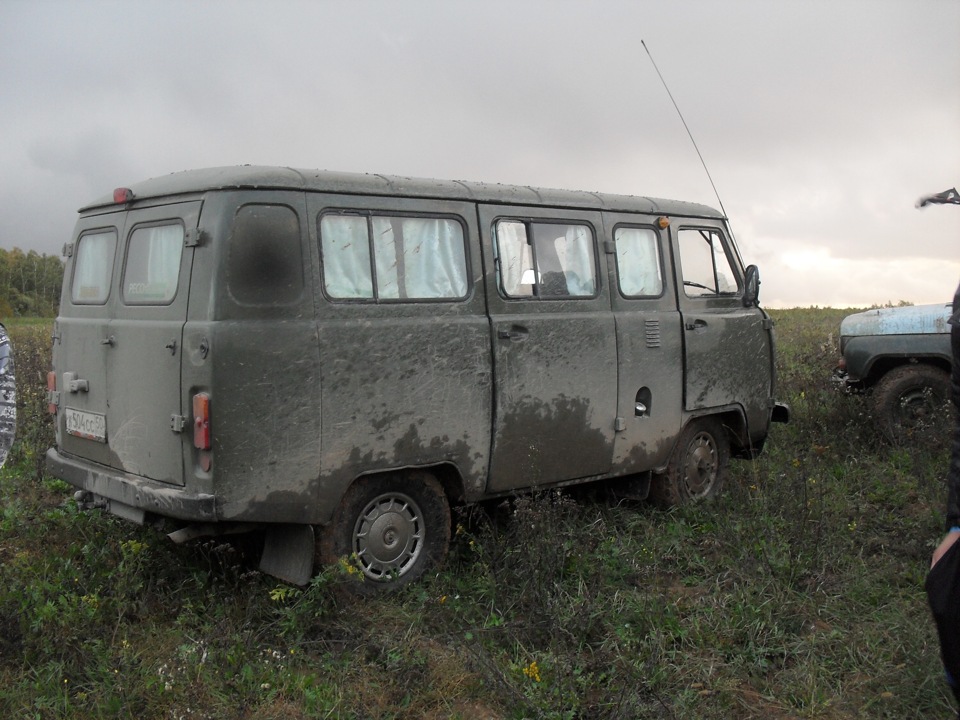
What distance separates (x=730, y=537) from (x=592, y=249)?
7.36ft

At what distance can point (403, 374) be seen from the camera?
221 inches

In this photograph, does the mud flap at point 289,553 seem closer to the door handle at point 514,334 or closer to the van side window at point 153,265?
the van side window at point 153,265

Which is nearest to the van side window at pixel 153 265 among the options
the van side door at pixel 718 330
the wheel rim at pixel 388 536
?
the wheel rim at pixel 388 536

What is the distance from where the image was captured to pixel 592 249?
6852 millimetres

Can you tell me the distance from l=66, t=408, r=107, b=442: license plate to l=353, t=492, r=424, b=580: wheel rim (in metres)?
1.69

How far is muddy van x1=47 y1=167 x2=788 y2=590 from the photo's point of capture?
510 centimetres

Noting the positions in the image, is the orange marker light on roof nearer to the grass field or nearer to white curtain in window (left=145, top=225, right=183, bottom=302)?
white curtain in window (left=145, top=225, right=183, bottom=302)

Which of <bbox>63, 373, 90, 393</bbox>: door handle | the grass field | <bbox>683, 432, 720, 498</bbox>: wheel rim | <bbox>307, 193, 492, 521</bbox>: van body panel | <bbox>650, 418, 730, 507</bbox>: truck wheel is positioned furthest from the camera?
<bbox>683, 432, 720, 498</bbox>: wheel rim

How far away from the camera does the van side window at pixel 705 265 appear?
24.9ft

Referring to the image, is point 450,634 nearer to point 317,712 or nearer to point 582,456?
point 317,712

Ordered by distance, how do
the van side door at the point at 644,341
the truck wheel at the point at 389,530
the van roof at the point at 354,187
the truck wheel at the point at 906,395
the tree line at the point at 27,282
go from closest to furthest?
the van roof at the point at 354,187
the truck wheel at the point at 389,530
the van side door at the point at 644,341
the truck wheel at the point at 906,395
the tree line at the point at 27,282

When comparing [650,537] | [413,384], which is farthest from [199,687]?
[650,537]

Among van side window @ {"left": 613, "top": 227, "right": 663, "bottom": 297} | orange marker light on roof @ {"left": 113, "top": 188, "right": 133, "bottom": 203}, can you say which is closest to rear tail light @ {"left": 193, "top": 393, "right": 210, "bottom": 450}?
orange marker light on roof @ {"left": 113, "top": 188, "right": 133, "bottom": 203}

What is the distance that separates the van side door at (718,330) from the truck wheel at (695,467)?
0.87ft
